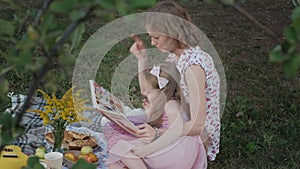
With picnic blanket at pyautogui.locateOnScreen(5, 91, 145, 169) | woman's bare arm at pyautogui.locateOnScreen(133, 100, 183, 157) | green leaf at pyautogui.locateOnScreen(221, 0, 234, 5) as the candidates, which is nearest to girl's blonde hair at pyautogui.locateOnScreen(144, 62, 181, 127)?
woman's bare arm at pyautogui.locateOnScreen(133, 100, 183, 157)

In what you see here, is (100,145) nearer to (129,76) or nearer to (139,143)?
(139,143)

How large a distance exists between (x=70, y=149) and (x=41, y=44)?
269 centimetres

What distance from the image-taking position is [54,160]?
9.38 feet

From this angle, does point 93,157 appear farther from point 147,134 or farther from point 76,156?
point 147,134

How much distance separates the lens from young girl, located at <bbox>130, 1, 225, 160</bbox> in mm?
2892

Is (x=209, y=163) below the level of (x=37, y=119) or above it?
below

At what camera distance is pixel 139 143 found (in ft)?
9.85

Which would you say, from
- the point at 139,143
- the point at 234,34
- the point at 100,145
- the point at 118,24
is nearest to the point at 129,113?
the point at 100,145

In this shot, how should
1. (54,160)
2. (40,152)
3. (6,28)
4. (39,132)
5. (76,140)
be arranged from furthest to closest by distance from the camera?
(39,132), (76,140), (40,152), (54,160), (6,28)

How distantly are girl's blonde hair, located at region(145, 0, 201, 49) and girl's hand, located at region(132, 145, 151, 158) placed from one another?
0.56 m

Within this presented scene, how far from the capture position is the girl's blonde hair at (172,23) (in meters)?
2.95

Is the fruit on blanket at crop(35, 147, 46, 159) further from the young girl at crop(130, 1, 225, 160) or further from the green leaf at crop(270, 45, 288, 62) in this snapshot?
the green leaf at crop(270, 45, 288, 62)

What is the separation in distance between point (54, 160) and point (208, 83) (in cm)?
86

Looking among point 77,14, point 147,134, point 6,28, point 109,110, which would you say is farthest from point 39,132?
point 77,14
